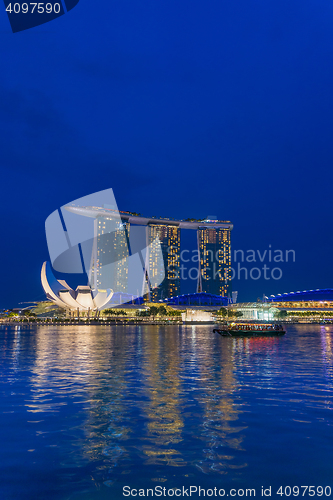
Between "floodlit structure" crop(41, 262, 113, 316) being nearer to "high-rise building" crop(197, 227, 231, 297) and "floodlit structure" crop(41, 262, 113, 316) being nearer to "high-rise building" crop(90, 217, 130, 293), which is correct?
"high-rise building" crop(90, 217, 130, 293)

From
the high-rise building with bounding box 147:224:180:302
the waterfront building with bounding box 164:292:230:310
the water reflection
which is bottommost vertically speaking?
the water reflection

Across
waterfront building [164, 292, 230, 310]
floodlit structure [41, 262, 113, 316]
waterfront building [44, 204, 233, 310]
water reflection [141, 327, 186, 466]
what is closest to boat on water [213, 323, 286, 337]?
water reflection [141, 327, 186, 466]

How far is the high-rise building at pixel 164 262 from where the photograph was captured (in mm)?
165000

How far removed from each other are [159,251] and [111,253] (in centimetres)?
1910

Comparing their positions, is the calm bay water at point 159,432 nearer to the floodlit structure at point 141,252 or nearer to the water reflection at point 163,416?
the water reflection at point 163,416

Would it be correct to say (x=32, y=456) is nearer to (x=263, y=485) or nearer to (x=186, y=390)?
(x=263, y=485)

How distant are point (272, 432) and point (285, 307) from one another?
424 ft

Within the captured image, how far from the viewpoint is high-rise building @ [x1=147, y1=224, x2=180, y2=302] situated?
541 feet

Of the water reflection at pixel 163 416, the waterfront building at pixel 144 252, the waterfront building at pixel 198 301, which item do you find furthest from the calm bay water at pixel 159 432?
the waterfront building at pixel 144 252

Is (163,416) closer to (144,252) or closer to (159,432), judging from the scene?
(159,432)

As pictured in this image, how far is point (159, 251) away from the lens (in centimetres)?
16575

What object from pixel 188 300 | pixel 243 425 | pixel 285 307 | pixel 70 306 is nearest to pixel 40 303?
pixel 70 306

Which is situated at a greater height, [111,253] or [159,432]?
[111,253]

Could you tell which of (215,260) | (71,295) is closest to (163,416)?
(71,295)
